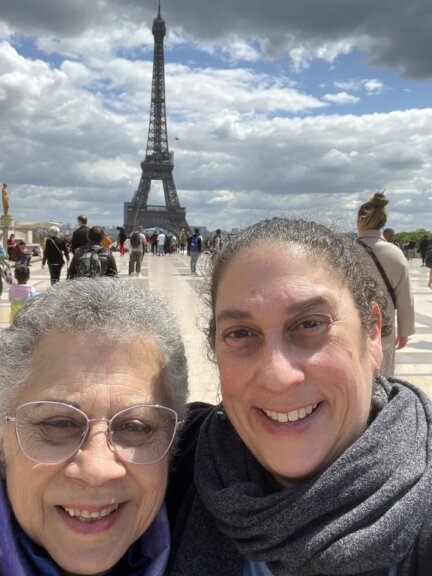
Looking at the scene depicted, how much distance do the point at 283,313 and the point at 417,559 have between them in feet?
2.29

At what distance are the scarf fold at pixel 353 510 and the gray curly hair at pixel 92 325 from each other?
1.52 ft

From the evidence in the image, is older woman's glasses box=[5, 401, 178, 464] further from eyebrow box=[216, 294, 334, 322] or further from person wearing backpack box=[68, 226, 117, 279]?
person wearing backpack box=[68, 226, 117, 279]

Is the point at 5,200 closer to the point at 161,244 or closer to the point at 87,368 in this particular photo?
the point at 161,244

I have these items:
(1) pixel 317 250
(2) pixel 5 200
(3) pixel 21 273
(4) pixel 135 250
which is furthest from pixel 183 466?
(2) pixel 5 200

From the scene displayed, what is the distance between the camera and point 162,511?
1.86 metres

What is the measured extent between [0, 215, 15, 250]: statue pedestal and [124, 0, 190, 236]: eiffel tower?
31585 millimetres

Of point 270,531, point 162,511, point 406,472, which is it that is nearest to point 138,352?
point 162,511

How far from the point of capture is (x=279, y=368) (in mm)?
1622

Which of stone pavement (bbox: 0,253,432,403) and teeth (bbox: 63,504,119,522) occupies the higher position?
teeth (bbox: 63,504,119,522)

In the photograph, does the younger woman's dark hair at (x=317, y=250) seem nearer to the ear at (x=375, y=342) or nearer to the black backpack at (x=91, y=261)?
the ear at (x=375, y=342)

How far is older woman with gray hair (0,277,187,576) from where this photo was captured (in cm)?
170

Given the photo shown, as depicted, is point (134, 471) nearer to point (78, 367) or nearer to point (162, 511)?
point (162, 511)

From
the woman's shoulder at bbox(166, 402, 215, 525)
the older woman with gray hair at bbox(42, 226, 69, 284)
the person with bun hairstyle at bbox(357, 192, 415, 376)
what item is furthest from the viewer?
the older woman with gray hair at bbox(42, 226, 69, 284)

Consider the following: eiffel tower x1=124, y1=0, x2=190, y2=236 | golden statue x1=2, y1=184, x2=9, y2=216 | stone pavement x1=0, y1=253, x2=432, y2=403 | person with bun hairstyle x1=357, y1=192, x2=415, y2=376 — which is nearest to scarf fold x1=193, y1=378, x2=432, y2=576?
stone pavement x1=0, y1=253, x2=432, y2=403
